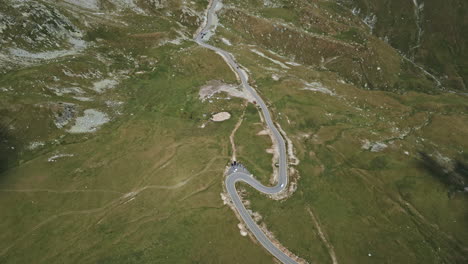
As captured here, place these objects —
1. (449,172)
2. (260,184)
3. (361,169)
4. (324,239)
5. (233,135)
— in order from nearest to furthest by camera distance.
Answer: (324,239)
(260,184)
(449,172)
(361,169)
(233,135)

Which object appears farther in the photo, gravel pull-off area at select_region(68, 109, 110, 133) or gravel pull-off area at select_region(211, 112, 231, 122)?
gravel pull-off area at select_region(211, 112, 231, 122)

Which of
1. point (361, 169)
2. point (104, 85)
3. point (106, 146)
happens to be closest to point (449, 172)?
point (361, 169)

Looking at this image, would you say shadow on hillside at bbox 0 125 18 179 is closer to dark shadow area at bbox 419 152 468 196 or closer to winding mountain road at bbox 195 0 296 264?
winding mountain road at bbox 195 0 296 264

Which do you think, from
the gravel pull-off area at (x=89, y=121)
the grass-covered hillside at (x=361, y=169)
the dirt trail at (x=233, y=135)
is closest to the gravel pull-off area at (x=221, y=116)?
the dirt trail at (x=233, y=135)

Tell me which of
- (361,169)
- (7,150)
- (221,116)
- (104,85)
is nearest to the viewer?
(7,150)

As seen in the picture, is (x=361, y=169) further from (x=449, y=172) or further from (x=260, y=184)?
(x=260, y=184)

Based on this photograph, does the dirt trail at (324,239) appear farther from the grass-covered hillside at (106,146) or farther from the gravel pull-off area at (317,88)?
the gravel pull-off area at (317,88)

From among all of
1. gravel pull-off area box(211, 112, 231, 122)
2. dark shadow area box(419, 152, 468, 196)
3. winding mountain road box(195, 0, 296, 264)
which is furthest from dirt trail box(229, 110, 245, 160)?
dark shadow area box(419, 152, 468, 196)
